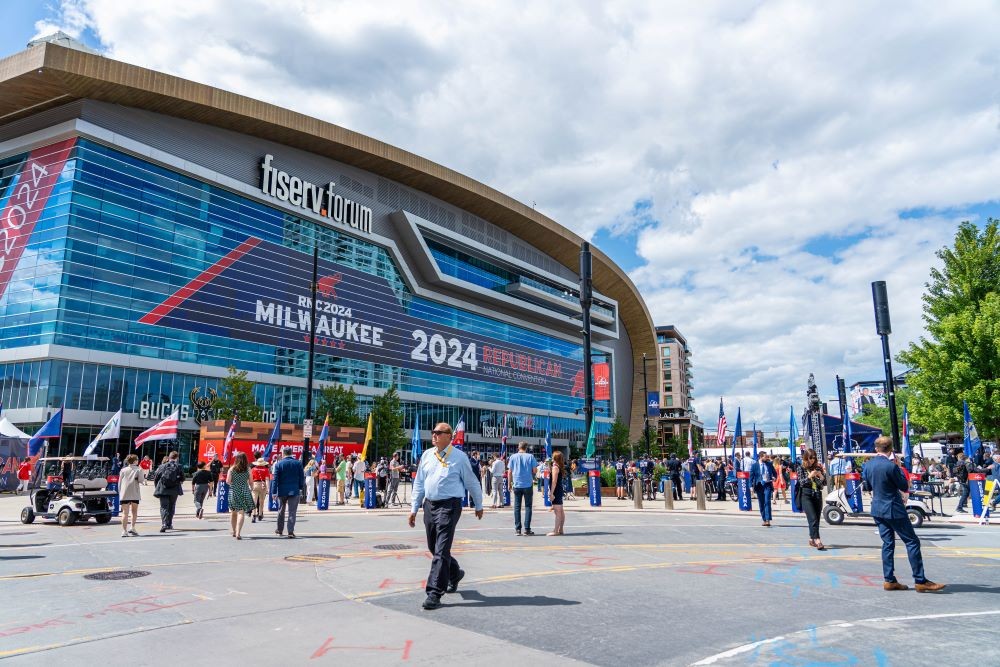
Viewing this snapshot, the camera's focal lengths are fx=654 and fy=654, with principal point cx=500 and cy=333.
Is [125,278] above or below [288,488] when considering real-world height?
above

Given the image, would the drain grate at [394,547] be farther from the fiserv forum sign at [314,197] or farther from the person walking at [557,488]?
the fiserv forum sign at [314,197]

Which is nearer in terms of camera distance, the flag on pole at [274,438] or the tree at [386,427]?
the flag on pole at [274,438]

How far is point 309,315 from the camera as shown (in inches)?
2149

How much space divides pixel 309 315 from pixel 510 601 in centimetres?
5052

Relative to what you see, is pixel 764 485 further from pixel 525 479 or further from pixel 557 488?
pixel 525 479

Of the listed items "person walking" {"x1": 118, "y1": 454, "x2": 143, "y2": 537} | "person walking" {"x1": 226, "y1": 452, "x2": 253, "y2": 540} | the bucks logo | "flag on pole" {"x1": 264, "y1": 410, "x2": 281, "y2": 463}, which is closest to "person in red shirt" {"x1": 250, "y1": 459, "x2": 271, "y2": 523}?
"person walking" {"x1": 118, "y1": 454, "x2": 143, "y2": 537}

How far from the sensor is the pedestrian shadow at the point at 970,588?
294 inches

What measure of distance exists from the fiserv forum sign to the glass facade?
172 cm

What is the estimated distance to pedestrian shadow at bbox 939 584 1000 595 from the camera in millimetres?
7466

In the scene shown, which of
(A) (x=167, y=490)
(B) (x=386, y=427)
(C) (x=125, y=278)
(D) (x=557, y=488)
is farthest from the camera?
(B) (x=386, y=427)

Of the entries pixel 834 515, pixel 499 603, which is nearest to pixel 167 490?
pixel 499 603

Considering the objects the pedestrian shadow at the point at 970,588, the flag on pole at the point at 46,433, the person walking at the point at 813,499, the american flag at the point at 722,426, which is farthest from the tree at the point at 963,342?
the flag on pole at the point at 46,433

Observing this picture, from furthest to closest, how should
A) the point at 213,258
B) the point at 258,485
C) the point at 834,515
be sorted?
the point at 213,258, the point at 258,485, the point at 834,515

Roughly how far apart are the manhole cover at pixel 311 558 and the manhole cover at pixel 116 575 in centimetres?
210
